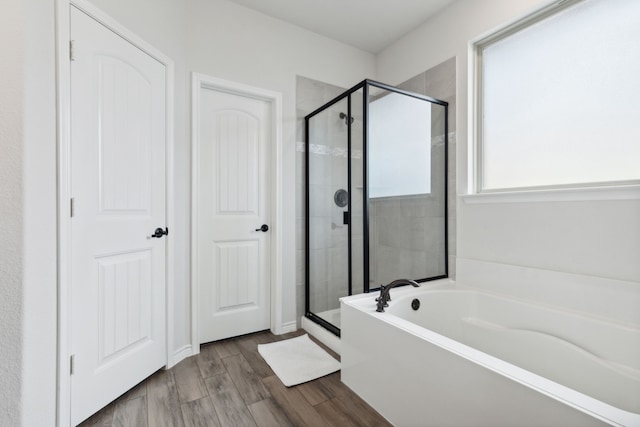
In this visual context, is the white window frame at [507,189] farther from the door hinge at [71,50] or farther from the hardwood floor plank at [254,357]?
the door hinge at [71,50]

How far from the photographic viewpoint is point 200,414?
4.91 feet

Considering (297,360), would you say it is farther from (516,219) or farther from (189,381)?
(516,219)

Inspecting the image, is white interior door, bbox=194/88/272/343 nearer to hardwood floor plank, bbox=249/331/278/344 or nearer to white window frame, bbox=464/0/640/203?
hardwood floor plank, bbox=249/331/278/344

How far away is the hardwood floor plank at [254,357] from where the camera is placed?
188 cm

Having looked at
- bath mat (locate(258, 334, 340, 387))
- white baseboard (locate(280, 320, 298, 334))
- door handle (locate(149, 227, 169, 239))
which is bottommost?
bath mat (locate(258, 334, 340, 387))

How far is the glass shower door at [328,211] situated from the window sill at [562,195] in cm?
97

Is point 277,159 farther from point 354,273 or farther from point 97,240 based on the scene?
point 97,240

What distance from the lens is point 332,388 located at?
1.71 m

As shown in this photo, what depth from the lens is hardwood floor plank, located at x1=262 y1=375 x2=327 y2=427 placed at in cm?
144

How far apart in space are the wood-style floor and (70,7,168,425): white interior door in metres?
0.12

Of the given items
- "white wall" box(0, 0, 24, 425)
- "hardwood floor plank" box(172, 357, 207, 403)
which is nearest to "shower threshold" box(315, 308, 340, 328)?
"hardwood floor plank" box(172, 357, 207, 403)

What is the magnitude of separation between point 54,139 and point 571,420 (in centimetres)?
214

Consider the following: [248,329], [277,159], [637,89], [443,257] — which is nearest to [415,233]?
[443,257]

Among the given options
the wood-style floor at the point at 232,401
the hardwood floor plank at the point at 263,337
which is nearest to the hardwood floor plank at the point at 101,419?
the wood-style floor at the point at 232,401
